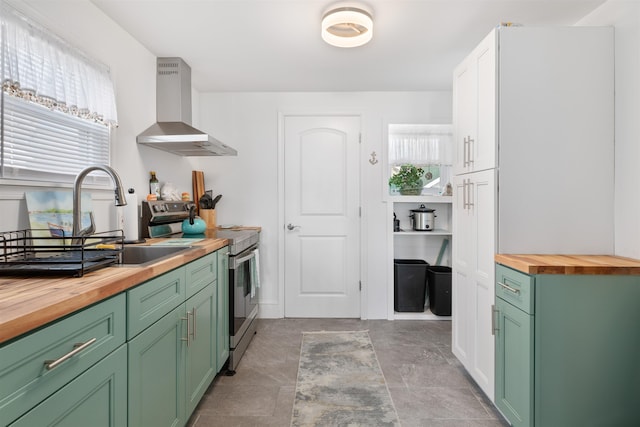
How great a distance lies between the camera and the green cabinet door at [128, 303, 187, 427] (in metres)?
1.26

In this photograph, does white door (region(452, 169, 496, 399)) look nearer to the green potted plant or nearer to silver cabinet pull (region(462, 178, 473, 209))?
silver cabinet pull (region(462, 178, 473, 209))

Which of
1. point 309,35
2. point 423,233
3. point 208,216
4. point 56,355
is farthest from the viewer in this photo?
point 423,233

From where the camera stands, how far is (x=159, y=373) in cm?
144

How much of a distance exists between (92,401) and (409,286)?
3017 millimetres

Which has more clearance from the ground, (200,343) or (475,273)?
(475,273)

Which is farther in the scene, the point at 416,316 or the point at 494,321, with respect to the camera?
the point at 416,316

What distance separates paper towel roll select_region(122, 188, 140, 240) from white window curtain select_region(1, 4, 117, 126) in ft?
1.59

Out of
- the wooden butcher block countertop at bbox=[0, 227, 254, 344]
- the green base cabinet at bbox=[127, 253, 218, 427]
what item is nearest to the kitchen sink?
the green base cabinet at bbox=[127, 253, 218, 427]

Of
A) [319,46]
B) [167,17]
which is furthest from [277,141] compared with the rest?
[167,17]

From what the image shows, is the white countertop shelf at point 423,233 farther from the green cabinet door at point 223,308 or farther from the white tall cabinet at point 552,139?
the green cabinet door at point 223,308

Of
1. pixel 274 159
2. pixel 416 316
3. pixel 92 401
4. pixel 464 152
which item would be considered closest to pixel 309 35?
pixel 464 152

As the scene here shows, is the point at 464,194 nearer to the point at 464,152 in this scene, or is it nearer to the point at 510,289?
the point at 464,152

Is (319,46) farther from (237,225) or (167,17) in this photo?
(237,225)

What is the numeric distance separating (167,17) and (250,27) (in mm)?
505
